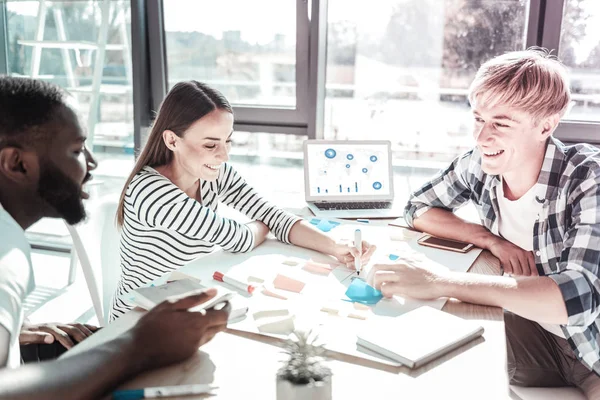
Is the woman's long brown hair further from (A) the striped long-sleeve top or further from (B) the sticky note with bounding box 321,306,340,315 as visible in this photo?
(B) the sticky note with bounding box 321,306,340,315

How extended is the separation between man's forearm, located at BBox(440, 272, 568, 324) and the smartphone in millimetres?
387

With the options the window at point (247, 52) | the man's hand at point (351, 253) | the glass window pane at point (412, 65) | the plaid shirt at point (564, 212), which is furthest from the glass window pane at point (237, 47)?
the man's hand at point (351, 253)

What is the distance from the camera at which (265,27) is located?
275 centimetres

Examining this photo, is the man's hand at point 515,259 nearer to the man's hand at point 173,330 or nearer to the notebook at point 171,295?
the notebook at point 171,295

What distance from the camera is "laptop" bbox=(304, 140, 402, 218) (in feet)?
7.04

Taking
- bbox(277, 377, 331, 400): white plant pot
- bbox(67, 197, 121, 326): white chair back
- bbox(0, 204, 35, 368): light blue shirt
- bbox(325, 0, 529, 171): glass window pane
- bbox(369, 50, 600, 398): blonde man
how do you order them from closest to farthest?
1. bbox(277, 377, 331, 400): white plant pot
2. bbox(0, 204, 35, 368): light blue shirt
3. bbox(369, 50, 600, 398): blonde man
4. bbox(67, 197, 121, 326): white chair back
5. bbox(325, 0, 529, 171): glass window pane

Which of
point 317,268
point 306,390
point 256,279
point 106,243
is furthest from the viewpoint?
point 106,243

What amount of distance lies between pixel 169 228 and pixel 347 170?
2.70ft

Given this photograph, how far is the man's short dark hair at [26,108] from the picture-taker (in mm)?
989

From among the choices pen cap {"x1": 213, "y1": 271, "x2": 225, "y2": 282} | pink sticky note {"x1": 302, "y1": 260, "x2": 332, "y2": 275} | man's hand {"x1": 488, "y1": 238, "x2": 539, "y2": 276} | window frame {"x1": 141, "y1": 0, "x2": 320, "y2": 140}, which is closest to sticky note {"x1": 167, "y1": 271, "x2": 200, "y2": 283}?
pen cap {"x1": 213, "y1": 271, "x2": 225, "y2": 282}

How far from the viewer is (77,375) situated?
31.6 inches

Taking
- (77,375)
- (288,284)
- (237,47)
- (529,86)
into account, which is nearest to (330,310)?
(288,284)

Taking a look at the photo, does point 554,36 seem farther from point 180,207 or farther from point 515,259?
point 180,207

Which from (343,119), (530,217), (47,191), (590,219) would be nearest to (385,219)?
(530,217)
